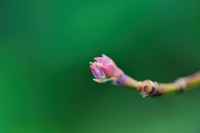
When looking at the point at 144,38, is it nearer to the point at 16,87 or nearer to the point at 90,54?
the point at 90,54

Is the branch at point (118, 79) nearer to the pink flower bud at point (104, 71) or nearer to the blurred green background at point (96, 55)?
the pink flower bud at point (104, 71)

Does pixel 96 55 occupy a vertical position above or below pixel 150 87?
above

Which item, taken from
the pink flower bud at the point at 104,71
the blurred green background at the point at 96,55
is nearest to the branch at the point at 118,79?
the pink flower bud at the point at 104,71

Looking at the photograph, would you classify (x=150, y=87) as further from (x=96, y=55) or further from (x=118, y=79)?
(x=96, y=55)

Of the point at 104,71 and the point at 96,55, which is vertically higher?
the point at 96,55

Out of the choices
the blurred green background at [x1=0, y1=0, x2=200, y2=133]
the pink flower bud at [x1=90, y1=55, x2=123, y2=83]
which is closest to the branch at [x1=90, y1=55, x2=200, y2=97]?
the pink flower bud at [x1=90, y1=55, x2=123, y2=83]

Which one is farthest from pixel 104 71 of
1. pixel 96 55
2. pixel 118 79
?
pixel 96 55

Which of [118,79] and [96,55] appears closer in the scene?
[118,79]
